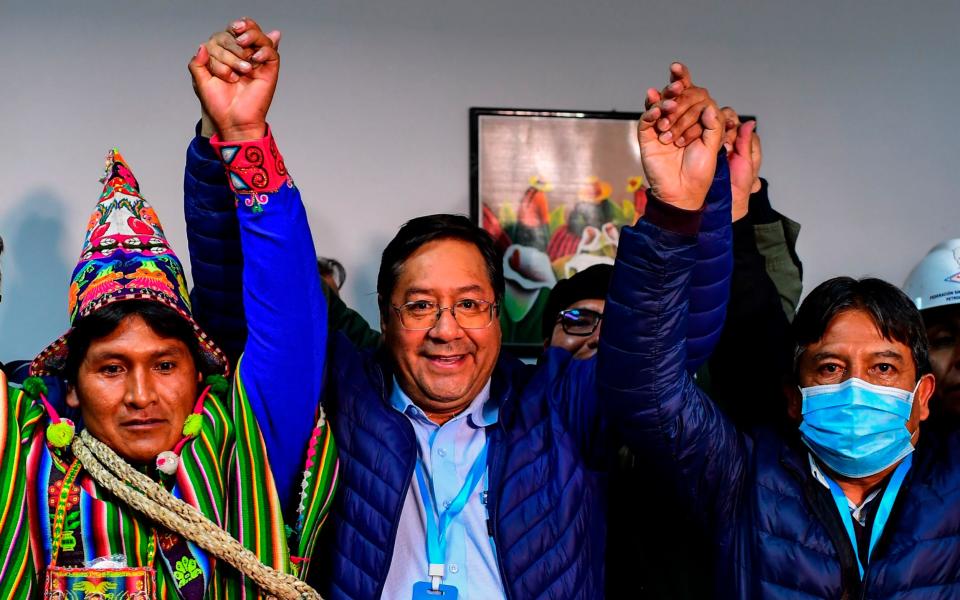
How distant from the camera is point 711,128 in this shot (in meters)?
2.10

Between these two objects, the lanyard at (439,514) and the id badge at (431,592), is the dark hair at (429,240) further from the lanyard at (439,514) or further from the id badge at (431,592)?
the id badge at (431,592)

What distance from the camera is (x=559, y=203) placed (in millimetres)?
3770

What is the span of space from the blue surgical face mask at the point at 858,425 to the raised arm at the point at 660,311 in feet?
0.79

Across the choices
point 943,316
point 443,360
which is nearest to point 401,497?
point 443,360

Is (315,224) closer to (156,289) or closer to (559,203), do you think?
(559,203)

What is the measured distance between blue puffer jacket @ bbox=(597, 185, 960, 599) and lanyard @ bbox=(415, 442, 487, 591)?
13.1 inches

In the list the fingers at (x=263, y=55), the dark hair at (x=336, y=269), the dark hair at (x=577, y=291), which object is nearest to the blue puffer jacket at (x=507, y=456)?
the fingers at (x=263, y=55)

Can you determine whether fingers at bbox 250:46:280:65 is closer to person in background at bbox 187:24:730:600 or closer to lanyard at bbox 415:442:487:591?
person in background at bbox 187:24:730:600

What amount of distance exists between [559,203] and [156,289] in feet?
6.20

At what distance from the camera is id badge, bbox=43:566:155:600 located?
6.57 ft

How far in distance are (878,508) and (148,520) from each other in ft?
4.64

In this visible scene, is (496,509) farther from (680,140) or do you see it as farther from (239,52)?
(239,52)

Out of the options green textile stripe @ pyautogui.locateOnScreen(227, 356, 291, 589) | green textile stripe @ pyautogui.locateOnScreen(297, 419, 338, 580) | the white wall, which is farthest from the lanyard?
the white wall

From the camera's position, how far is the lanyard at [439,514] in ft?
7.25
